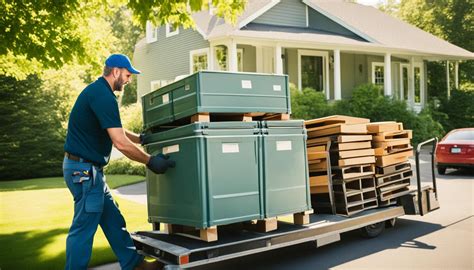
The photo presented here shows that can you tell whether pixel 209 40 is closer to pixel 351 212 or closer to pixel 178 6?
pixel 178 6

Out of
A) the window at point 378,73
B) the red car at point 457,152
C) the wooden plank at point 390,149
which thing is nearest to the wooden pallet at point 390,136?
the wooden plank at point 390,149

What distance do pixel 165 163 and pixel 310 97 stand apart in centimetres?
1682

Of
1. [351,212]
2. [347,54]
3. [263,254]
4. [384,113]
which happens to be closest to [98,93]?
[263,254]

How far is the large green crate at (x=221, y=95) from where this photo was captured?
5.27 m

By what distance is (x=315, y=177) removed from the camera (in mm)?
7039

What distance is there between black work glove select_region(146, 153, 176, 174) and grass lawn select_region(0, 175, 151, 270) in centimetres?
199

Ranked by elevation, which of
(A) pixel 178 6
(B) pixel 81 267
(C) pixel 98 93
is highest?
(A) pixel 178 6

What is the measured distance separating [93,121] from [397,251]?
4.31 metres

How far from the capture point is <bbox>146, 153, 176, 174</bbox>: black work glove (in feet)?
17.4

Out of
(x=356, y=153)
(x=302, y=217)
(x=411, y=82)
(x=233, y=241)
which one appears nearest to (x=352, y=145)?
(x=356, y=153)

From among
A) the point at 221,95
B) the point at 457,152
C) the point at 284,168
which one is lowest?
the point at 457,152

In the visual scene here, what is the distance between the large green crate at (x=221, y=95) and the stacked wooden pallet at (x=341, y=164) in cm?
138

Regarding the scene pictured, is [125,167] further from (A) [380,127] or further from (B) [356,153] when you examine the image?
(B) [356,153]

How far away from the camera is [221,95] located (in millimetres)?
5379
